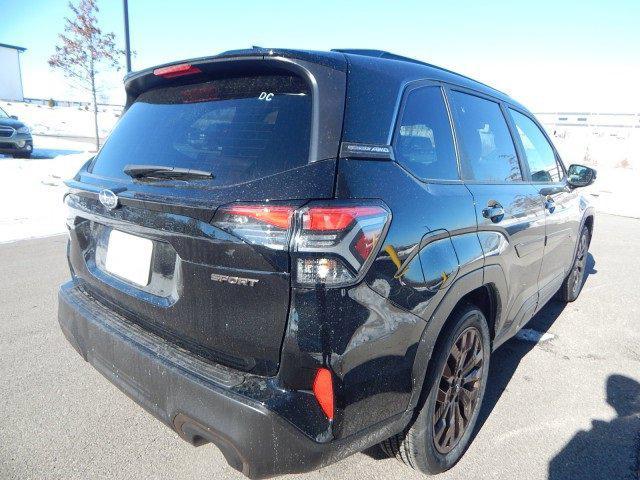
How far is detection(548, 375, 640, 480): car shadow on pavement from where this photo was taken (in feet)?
7.40

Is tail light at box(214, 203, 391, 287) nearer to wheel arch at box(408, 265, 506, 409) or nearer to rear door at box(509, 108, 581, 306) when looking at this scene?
wheel arch at box(408, 265, 506, 409)

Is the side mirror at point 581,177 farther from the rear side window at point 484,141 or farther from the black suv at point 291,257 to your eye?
the black suv at point 291,257

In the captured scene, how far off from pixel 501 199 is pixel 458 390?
3.44ft

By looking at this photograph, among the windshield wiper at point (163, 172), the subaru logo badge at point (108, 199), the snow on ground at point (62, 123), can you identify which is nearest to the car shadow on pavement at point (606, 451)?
the windshield wiper at point (163, 172)

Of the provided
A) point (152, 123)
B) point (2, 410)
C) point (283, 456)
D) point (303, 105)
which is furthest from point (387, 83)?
point (2, 410)

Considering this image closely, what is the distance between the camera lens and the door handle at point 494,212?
2.28m

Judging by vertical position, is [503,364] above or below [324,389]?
below

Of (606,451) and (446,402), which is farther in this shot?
(606,451)

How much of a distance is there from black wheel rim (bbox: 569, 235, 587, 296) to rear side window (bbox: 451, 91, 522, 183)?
7.21ft

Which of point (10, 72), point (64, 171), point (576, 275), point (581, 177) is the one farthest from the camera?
point (10, 72)

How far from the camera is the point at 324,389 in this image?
1502mm

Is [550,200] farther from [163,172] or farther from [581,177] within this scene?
[163,172]

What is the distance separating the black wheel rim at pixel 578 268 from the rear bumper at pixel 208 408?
3.71 meters

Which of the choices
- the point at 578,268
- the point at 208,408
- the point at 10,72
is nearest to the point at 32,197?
the point at 208,408
